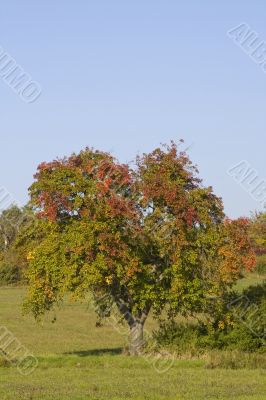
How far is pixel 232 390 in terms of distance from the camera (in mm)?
19672

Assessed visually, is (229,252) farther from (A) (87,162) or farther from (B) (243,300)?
(A) (87,162)

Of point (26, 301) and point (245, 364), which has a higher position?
point (245, 364)

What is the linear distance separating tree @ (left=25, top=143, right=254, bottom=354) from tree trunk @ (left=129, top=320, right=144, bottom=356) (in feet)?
2.70

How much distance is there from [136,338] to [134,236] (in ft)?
15.9

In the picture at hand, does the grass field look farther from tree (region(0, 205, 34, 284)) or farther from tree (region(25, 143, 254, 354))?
tree (region(0, 205, 34, 284))

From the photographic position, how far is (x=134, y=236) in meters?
28.3

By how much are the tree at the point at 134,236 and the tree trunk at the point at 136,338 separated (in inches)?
32.4

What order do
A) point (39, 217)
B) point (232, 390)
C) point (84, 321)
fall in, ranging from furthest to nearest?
point (84, 321) < point (39, 217) < point (232, 390)

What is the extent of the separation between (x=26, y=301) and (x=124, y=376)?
23.5ft

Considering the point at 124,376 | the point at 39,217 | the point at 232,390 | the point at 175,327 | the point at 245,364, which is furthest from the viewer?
the point at 175,327

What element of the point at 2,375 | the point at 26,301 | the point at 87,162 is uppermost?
the point at 87,162

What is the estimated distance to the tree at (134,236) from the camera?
28000 millimetres

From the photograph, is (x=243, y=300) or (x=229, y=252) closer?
(x=229, y=252)

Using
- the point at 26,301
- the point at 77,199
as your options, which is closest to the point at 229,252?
the point at 77,199
